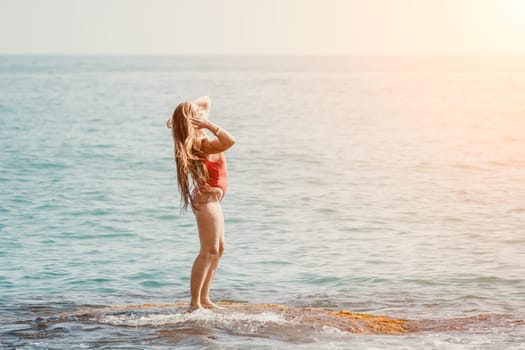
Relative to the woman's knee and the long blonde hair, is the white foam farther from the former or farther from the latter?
the long blonde hair

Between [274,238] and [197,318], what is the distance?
6.32 meters

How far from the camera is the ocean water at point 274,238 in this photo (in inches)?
316

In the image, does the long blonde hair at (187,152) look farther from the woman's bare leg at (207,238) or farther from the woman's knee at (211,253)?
the woman's knee at (211,253)

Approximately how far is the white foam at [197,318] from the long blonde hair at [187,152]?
960 millimetres

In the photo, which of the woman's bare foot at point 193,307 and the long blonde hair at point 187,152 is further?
the woman's bare foot at point 193,307

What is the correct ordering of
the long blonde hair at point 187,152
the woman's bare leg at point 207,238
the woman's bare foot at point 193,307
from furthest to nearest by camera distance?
1. the woman's bare foot at point 193,307
2. the woman's bare leg at point 207,238
3. the long blonde hair at point 187,152

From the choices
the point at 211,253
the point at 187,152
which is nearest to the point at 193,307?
Answer: the point at 211,253

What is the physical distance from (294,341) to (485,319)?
220cm

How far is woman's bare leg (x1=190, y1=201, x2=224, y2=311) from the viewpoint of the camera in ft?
26.6

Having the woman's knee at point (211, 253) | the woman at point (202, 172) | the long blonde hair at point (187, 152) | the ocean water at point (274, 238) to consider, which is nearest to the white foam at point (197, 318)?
Answer: the ocean water at point (274, 238)

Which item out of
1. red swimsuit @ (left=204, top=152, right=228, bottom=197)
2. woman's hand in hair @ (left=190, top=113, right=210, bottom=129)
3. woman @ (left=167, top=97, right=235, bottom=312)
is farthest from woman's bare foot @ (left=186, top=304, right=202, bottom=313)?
woman's hand in hair @ (left=190, top=113, right=210, bottom=129)

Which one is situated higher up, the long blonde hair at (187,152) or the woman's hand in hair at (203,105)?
the woman's hand in hair at (203,105)

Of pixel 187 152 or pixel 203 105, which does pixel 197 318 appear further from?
pixel 203 105

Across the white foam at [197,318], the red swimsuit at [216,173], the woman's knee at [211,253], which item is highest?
the red swimsuit at [216,173]
